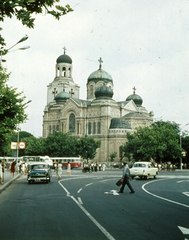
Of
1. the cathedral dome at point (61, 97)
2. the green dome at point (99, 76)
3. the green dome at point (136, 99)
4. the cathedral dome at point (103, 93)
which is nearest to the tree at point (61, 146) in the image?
the cathedral dome at point (103, 93)

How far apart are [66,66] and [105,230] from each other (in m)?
92.2

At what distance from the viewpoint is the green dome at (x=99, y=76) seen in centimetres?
9344

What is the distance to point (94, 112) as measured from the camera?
82.3 m

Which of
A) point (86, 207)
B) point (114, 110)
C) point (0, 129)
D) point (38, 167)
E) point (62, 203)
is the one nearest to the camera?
point (86, 207)

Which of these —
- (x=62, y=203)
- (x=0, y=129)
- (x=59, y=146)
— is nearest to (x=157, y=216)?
(x=62, y=203)

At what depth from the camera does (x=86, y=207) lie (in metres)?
11.6

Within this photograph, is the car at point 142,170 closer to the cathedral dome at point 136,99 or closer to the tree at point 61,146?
the tree at point 61,146

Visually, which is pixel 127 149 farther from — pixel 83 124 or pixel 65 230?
pixel 65 230

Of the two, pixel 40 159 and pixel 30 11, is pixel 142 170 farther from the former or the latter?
pixel 40 159

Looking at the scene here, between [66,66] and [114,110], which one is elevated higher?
[66,66]

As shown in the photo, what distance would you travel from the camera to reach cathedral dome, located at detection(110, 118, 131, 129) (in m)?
78.3

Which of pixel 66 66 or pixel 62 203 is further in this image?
pixel 66 66

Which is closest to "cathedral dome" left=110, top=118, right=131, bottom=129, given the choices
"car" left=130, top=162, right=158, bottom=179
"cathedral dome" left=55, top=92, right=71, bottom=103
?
"cathedral dome" left=55, top=92, right=71, bottom=103

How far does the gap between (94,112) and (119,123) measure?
7.35 meters
